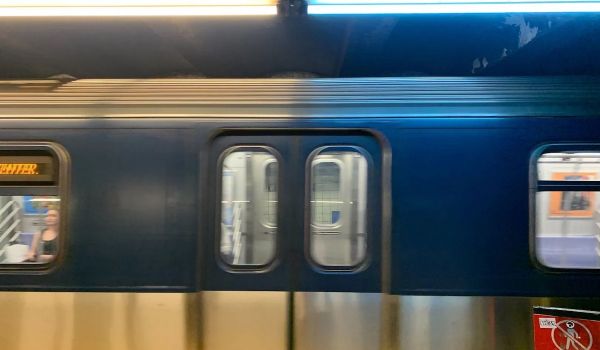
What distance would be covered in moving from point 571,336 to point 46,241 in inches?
132

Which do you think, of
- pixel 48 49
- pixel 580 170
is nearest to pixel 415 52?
pixel 580 170

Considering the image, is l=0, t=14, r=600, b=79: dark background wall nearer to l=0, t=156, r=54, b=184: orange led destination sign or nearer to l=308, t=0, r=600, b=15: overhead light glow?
l=308, t=0, r=600, b=15: overhead light glow

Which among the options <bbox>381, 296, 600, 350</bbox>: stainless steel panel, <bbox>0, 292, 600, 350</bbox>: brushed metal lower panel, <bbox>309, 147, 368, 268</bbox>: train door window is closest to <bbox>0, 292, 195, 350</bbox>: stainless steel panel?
<bbox>0, 292, 600, 350</bbox>: brushed metal lower panel

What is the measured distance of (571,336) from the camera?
3.88m

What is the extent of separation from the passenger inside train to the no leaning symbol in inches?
126

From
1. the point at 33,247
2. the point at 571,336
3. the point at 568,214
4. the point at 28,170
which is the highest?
the point at 28,170

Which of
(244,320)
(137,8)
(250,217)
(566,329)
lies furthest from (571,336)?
(137,8)

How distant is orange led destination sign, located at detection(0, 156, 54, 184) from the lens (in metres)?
4.03

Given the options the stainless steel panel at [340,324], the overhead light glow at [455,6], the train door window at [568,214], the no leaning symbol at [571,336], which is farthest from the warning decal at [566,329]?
the overhead light glow at [455,6]

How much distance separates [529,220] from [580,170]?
17.5 inches

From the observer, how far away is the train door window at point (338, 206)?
4.01 metres

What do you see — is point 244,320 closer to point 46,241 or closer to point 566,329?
point 46,241

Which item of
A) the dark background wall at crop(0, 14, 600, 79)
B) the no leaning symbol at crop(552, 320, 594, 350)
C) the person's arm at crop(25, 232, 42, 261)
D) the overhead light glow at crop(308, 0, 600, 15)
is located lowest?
the no leaning symbol at crop(552, 320, 594, 350)

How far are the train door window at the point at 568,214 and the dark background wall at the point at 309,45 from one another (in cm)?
212
